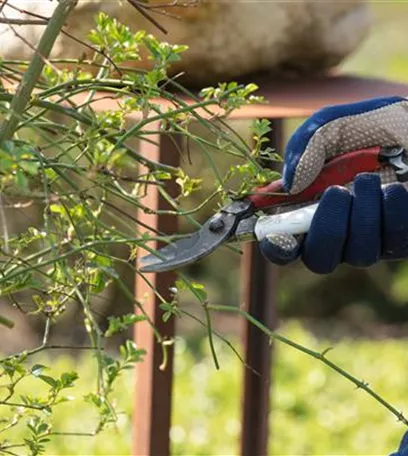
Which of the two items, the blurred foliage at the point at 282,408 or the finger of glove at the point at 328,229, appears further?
the blurred foliage at the point at 282,408

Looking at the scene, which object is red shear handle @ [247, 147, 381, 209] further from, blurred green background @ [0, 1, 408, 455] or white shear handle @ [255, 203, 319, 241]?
blurred green background @ [0, 1, 408, 455]

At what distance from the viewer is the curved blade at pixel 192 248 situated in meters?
1.47

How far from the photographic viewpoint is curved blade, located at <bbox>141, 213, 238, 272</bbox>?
147 centimetres

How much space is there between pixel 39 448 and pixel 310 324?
5.31 metres

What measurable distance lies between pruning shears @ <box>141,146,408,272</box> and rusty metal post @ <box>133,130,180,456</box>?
81 centimetres

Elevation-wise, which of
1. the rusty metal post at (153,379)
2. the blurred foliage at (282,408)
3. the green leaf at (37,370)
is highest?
the green leaf at (37,370)

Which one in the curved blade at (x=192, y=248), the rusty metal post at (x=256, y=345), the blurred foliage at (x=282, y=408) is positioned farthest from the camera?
the blurred foliage at (x=282, y=408)

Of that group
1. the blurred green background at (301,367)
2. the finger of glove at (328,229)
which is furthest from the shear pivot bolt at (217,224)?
the blurred green background at (301,367)

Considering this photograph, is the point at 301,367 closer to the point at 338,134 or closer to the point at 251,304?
the point at 251,304

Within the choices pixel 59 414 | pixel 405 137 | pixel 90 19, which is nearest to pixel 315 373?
pixel 59 414

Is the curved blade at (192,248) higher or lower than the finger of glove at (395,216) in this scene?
lower

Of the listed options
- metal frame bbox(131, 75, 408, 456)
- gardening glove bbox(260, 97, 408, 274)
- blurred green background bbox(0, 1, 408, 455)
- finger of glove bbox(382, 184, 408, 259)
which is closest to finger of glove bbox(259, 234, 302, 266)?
gardening glove bbox(260, 97, 408, 274)

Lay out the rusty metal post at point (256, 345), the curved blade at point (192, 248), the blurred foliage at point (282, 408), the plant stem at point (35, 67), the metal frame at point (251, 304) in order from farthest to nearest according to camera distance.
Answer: the blurred foliage at point (282, 408) → the rusty metal post at point (256, 345) → the metal frame at point (251, 304) → the curved blade at point (192, 248) → the plant stem at point (35, 67)

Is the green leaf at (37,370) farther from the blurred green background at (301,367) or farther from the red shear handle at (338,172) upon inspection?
the blurred green background at (301,367)
